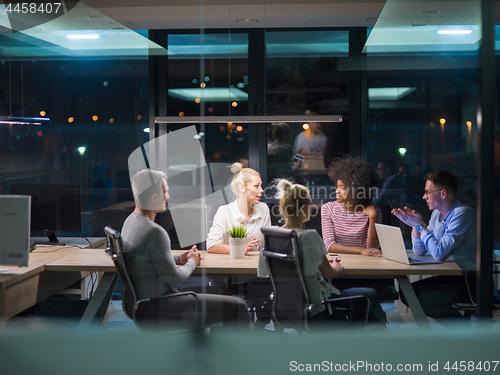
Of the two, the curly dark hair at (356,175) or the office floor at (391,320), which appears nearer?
the office floor at (391,320)

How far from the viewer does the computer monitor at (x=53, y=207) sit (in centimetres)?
317

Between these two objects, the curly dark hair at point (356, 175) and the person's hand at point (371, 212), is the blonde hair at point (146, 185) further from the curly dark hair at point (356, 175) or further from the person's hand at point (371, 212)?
the person's hand at point (371, 212)

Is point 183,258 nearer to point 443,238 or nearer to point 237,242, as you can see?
point 237,242

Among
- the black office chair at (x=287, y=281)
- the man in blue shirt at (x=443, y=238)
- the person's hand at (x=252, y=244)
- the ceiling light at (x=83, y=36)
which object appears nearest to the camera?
the black office chair at (x=287, y=281)

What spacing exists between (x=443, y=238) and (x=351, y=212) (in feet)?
1.96

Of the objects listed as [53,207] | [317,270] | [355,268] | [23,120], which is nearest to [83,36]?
[23,120]

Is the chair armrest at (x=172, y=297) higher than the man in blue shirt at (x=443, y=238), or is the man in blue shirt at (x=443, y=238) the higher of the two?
the man in blue shirt at (x=443, y=238)

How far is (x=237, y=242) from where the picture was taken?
3033mm

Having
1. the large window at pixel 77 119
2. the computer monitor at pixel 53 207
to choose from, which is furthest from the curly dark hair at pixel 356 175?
the computer monitor at pixel 53 207

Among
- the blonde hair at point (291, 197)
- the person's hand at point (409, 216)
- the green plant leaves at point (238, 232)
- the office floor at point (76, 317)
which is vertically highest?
the blonde hair at point (291, 197)

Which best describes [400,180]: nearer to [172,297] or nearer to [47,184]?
[172,297]

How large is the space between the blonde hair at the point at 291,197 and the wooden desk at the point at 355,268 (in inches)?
13.6

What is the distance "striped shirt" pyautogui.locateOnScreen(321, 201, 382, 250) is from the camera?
2.90 metres

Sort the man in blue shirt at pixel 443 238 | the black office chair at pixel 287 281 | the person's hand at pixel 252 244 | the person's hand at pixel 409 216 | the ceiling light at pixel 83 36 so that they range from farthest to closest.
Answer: the ceiling light at pixel 83 36
the person's hand at pixel 409 216
the person's hand at pixel 252 244
the man in blue shirt at pixel 443 238
the black office chair at pixel 287 281
